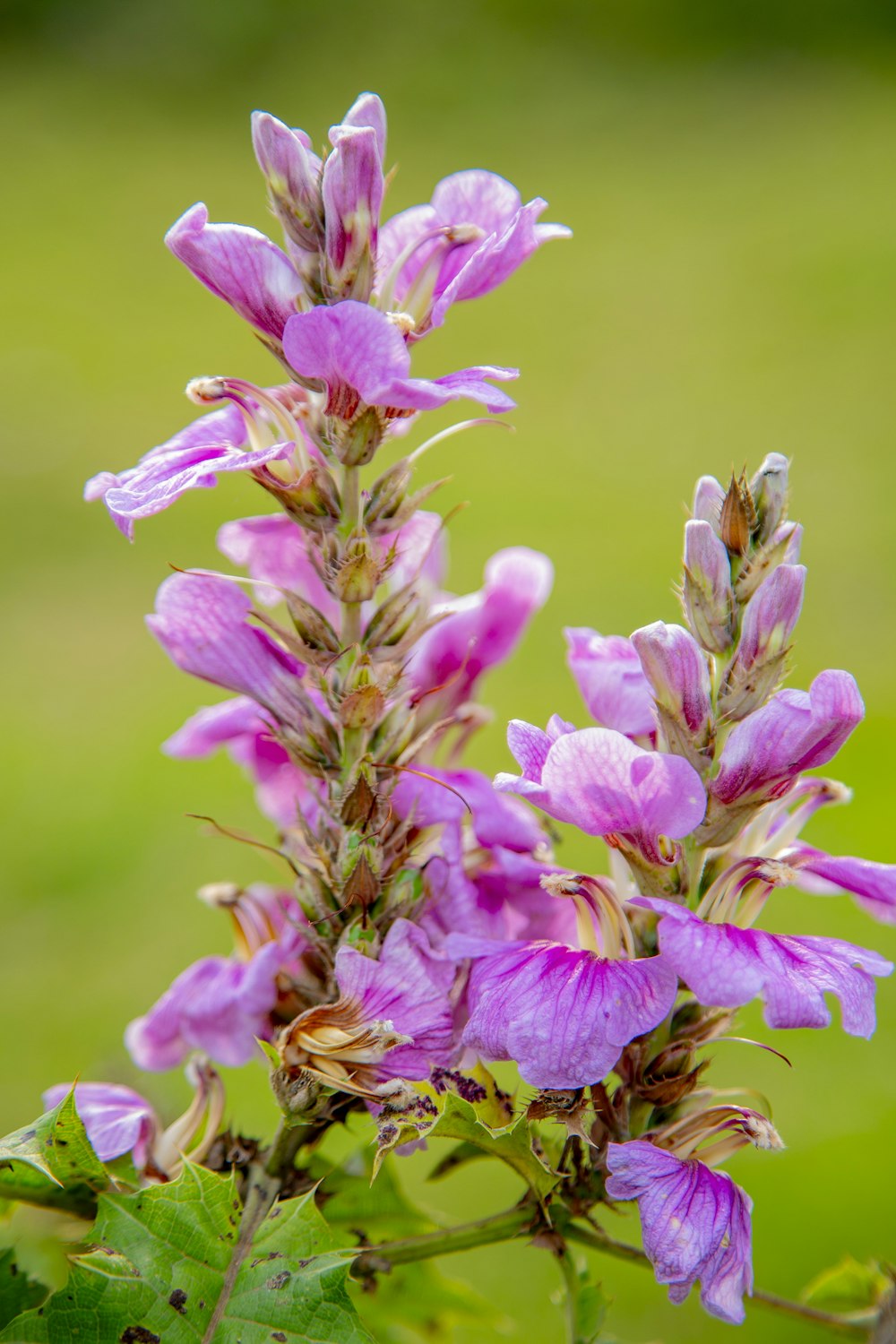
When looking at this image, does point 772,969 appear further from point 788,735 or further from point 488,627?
point 488,627

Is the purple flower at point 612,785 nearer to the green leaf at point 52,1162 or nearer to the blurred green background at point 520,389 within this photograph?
the green leaf at point 52,1162

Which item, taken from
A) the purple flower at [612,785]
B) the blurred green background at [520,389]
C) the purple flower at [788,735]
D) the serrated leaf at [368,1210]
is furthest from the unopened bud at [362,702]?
the blurred green background at [520,389]

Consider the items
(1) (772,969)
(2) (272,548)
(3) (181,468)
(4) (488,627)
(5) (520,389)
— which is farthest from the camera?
(5) (520,389)

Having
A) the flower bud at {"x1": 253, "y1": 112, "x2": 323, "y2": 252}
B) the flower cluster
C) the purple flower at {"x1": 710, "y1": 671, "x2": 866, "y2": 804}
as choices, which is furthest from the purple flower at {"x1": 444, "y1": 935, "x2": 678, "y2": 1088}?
the flower bud at {"x1": 253, "y1": 112, "x2": 323, "y2": 252}

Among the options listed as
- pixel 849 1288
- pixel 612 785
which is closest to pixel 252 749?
pixel 612 785

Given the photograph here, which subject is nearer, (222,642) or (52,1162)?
(52,1162)

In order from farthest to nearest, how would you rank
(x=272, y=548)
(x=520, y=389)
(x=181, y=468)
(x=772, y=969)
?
1. (x=520, y=389)
2. (x=272, y=548)
3. (x=181, y=468)
4. (x=772, y=969)

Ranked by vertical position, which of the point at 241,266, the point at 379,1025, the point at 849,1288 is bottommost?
the point at 849,1288

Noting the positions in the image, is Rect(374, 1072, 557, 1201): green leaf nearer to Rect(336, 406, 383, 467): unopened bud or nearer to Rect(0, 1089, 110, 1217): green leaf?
Rect(0, 1089, 110, 1217): green leaf
